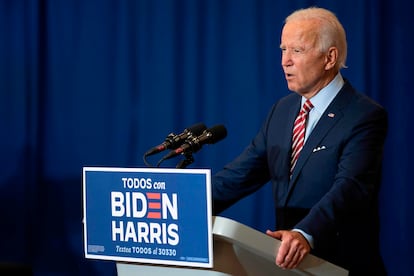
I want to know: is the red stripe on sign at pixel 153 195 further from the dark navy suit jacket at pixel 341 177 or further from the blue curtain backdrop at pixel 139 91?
the blue curtain backdrop at pixel 139 91

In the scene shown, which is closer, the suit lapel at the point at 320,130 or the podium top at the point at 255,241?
the podium top at the point at 255,241

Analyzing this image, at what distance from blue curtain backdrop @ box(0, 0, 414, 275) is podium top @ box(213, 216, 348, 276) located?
2.15 metres

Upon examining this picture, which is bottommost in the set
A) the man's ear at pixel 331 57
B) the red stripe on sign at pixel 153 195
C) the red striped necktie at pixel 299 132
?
the red stripe on sign at pixel 153 195

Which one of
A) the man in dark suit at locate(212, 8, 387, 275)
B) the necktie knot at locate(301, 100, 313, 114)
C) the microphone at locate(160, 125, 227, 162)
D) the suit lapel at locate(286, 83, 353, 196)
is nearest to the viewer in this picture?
the microphone at locate(160, 125, 227, 162)

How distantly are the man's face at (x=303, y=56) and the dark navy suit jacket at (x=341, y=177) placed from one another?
0.11 m

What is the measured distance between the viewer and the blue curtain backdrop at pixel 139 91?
3736mm

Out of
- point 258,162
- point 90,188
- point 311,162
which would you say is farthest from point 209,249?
point 258,162

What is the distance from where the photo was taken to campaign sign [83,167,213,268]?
1.54m

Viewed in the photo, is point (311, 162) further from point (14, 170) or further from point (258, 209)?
point (14, 170)

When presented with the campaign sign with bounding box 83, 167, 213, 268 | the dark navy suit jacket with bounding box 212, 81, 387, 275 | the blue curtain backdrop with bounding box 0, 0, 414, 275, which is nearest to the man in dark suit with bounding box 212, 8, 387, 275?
the dark navy suit jacket with bounding box 212, 81, 387, 275

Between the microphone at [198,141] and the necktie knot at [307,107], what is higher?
the necktie knot at [307,107]

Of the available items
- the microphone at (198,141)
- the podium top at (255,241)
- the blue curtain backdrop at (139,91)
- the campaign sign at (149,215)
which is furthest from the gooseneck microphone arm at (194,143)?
the blue curtain backdrop at (139,91)

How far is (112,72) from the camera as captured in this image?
13.7ft

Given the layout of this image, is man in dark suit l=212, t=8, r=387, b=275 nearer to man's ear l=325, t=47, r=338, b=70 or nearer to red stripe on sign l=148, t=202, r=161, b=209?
man's ear l=325, t=47, r=338, b=70
